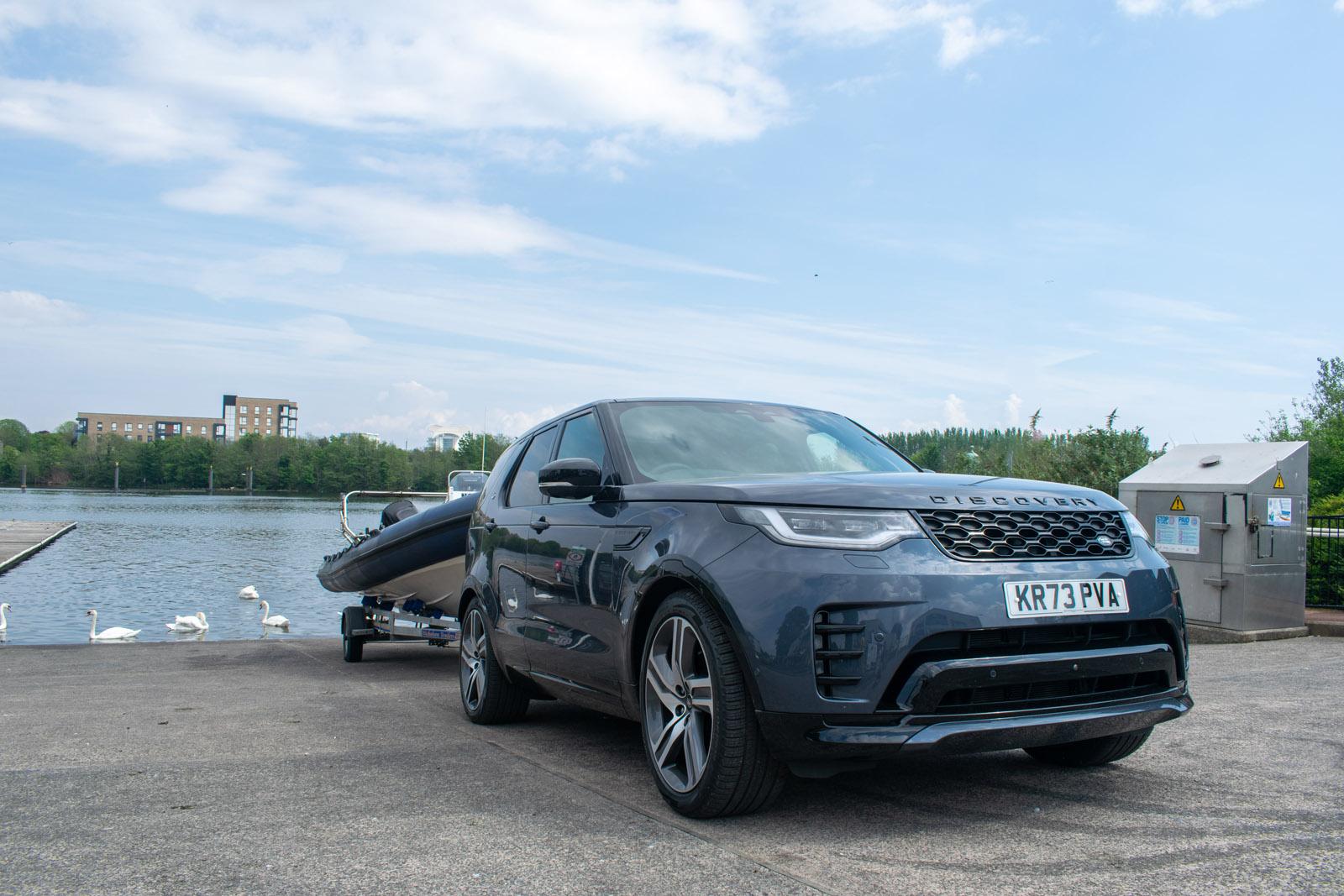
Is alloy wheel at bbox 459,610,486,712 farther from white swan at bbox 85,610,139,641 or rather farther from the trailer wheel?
white swan at bbox 85,610,139,641

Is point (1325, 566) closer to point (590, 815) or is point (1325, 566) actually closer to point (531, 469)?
point (531, 469)

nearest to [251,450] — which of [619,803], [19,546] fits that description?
[19,546]

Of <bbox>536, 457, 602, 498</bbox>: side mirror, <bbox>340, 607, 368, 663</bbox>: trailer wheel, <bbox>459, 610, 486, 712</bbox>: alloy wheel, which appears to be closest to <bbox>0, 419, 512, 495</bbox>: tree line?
<bbox>340, 607, 368, 663</bbox>: trailer wheel

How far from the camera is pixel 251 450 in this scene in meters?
145

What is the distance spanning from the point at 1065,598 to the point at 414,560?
6795mm

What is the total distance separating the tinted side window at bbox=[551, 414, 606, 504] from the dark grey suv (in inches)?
18.4

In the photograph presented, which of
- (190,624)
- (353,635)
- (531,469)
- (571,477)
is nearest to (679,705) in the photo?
(571,477)

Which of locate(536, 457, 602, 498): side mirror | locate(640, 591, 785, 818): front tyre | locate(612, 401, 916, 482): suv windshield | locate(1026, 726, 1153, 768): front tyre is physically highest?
locate(612, 401, 916, 482): suv windshield

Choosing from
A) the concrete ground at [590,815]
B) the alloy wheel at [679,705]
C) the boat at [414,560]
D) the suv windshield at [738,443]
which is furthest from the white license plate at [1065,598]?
the boat at [414,560]

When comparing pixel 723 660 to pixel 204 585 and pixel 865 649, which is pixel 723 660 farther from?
pixel 204 585

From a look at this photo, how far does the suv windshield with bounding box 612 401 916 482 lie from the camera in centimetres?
489

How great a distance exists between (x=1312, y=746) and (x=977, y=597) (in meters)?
2.59

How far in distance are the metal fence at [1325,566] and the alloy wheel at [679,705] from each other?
10260 millimetres

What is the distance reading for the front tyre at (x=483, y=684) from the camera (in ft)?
20.2
